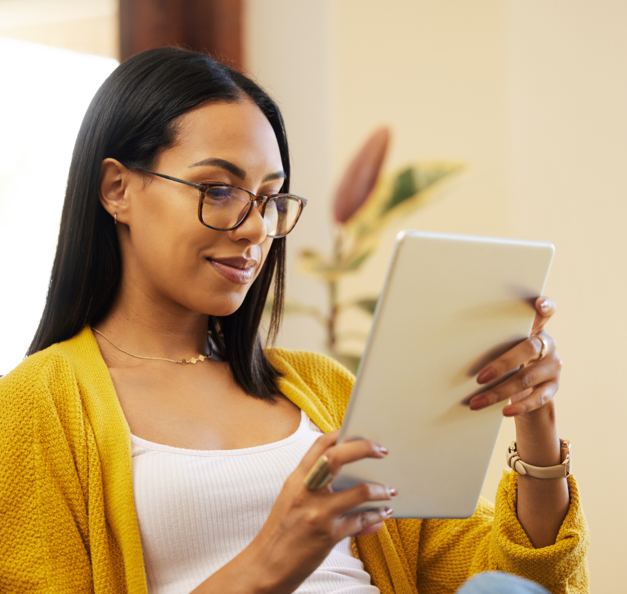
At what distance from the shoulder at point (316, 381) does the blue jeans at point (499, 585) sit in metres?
0.54

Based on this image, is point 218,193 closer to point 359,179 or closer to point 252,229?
point 252,229

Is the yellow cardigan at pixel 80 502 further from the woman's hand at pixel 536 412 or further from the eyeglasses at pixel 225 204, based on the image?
the eyeglasses at pixel 225 204

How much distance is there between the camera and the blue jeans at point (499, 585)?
0.58 m

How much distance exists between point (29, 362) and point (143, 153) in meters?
0.35

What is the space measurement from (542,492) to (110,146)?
833 mm

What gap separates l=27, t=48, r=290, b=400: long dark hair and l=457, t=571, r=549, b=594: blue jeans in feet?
1.85

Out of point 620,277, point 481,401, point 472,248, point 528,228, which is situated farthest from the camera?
point 528,228

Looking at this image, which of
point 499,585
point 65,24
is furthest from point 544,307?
point 65,24

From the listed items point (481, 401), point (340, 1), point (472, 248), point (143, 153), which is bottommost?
point (481, 401)

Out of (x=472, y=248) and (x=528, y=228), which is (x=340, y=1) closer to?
(x=528, y=228)

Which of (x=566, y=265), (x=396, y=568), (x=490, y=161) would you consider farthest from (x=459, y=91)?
(x=396, y=568)

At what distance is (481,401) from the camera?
30.8 inches

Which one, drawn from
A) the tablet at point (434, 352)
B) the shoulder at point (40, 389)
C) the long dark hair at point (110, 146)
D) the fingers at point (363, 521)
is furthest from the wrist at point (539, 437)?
the shoulder at point (40, 389)

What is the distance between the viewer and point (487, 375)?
77cm
